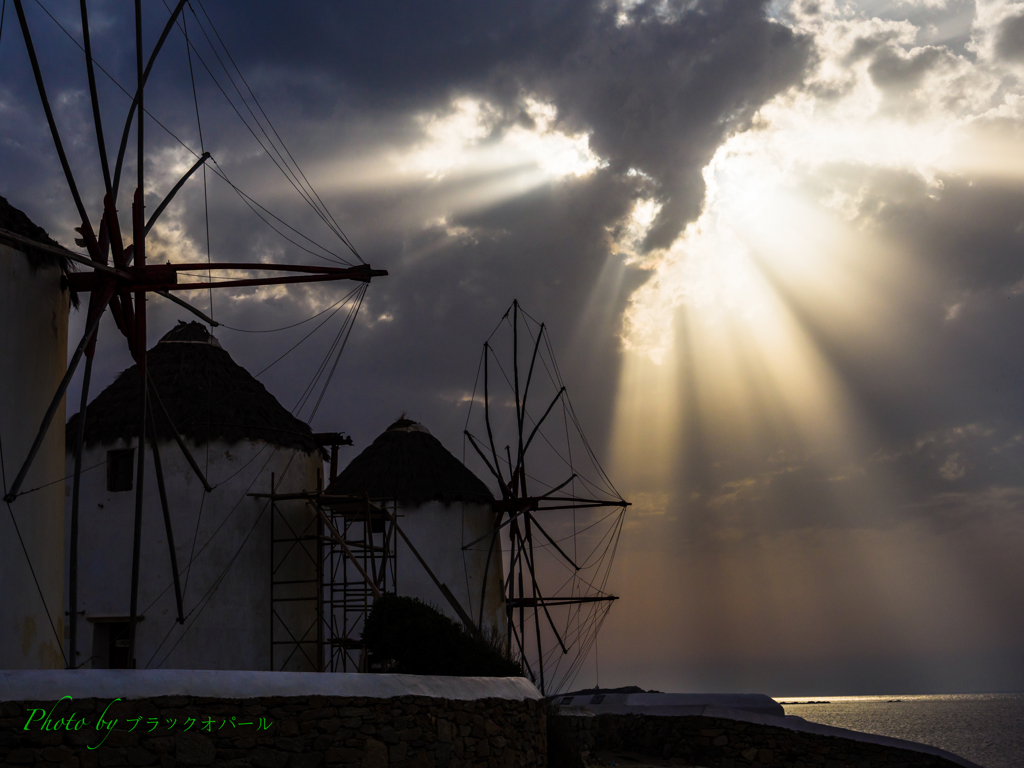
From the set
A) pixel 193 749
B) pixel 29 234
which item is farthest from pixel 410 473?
pixel 193 749

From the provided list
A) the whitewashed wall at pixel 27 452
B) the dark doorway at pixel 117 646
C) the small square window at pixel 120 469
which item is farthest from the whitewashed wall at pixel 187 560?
the whitewashed wall at pixel 27 452

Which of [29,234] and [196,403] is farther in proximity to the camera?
[196,403]

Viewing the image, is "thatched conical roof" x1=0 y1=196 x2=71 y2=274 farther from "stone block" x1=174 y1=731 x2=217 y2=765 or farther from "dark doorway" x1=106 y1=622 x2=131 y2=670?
"dark doorway" x1=106 y1=622 x2=131 y2=670

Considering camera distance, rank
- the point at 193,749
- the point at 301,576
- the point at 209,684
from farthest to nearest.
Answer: the point at 301,576
the point at 209,684
the point at 193,749

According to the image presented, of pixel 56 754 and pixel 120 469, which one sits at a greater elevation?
pixel 120 469

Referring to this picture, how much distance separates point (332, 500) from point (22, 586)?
7.93 m

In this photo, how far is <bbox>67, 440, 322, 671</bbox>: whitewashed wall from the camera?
53.6 feet

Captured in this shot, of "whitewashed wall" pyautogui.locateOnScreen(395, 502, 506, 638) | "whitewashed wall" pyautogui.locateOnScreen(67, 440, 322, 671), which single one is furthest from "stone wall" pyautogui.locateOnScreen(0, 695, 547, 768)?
"whitewashed wall" pyautogui.locateOnScreen(395, 502, 506, 638)

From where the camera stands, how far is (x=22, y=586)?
10.6 meters

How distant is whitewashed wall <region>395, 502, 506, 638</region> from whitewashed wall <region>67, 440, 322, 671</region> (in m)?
6.33

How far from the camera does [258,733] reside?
27.2 ft

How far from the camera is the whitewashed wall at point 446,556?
942 inches

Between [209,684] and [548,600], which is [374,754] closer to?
[209,684]

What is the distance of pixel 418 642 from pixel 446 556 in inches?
483
